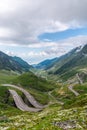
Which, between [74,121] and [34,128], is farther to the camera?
[74,121]

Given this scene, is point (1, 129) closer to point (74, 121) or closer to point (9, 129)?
point (9, 129)

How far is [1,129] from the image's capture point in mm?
58156

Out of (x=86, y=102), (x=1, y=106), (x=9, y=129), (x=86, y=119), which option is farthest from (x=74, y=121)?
(x=1, y=106)

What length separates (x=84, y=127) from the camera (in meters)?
52.7

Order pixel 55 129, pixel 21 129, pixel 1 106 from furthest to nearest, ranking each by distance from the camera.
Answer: pixel 1 106
pixel 21 129
pixel 55 129

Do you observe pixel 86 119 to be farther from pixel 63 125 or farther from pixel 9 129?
pixel 9 129

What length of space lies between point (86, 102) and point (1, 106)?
92.8m

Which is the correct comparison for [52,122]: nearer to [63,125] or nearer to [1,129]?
[63,125]

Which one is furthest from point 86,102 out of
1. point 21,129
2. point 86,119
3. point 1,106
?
point 1,106

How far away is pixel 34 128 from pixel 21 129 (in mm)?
3323

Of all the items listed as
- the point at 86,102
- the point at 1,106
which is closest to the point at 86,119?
the point at 86,102

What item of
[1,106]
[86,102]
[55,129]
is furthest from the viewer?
[1,106]

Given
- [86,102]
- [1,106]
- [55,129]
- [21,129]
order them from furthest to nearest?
[1,106], [86,102], [21,129], [55,129]

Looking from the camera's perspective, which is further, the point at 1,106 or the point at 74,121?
the point at 1,106
